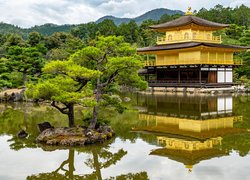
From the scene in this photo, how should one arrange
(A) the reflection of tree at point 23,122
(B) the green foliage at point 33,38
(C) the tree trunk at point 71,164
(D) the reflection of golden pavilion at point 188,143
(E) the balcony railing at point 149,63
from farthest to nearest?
(B) the green foliage at point 33,38, (E) the balcony railing at point 149,63, (A) the reflection of tree at point 23,122, (D) the reflection of golden pavilion at point 188,143, (C) the tree trunk at point 71,164

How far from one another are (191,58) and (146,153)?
23.9m

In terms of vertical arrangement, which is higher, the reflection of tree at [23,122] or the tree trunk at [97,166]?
the reflection of tree at [23,122]

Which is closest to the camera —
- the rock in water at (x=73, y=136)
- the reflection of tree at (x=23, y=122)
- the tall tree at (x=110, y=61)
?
the rock in water at (x=73, y=136)

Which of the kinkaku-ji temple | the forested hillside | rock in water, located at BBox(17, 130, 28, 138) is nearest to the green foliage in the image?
the forested hillside

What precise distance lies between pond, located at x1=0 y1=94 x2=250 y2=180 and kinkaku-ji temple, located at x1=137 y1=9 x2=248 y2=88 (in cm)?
1684

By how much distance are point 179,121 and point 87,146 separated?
18.7ft

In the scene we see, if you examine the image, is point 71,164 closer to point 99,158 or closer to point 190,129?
point 99,158

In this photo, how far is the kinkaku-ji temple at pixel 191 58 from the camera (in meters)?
32.1

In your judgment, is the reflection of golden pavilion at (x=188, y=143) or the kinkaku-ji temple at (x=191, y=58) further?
the kinkaku-ji temple at (x=191, y=58)

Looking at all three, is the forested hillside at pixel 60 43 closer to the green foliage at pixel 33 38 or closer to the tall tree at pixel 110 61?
the green foliage at pixel 33 38

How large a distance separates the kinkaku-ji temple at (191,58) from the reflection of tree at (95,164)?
2203cm

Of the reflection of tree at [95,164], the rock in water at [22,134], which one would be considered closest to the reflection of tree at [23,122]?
the rock in water at [22,134]

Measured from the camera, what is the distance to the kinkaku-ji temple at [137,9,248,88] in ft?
105

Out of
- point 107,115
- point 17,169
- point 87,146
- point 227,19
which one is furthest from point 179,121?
point 227,19
